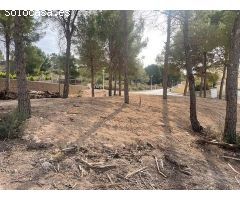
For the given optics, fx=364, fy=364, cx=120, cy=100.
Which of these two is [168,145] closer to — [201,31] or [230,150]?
[230,150]

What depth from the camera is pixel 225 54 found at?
91.4ft

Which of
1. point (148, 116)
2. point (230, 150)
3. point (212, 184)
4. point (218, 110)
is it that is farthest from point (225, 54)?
point (212, 184)

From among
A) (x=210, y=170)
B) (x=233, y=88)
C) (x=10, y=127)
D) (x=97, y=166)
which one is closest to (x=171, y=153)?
(x=210, y=170)

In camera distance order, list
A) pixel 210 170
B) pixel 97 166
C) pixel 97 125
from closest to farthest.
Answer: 1. pixel 97 166
2. pixel 210 170
3. pixel 97 125

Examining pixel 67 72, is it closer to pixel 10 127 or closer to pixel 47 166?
pixel 10 127

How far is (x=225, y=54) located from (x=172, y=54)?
4053 millimetres

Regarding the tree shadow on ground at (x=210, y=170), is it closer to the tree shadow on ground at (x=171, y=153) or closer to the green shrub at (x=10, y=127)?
the tree shadow on ground at (x=171, y=153)

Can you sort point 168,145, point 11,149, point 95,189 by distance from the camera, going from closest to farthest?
point 95,189 → point 11,149 → point 168,145

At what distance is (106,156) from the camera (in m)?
8.10

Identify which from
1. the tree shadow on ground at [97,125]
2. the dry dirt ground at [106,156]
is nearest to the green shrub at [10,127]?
the dry dirt ground at [106,156]

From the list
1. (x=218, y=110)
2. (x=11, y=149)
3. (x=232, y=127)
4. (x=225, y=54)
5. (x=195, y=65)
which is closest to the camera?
(x=11, y=149)

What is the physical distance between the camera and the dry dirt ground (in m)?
6.95

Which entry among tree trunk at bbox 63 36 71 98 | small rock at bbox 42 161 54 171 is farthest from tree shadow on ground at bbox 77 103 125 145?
tree trunk at bbox 63 36 71 98

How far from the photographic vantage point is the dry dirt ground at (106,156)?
6953 mm
